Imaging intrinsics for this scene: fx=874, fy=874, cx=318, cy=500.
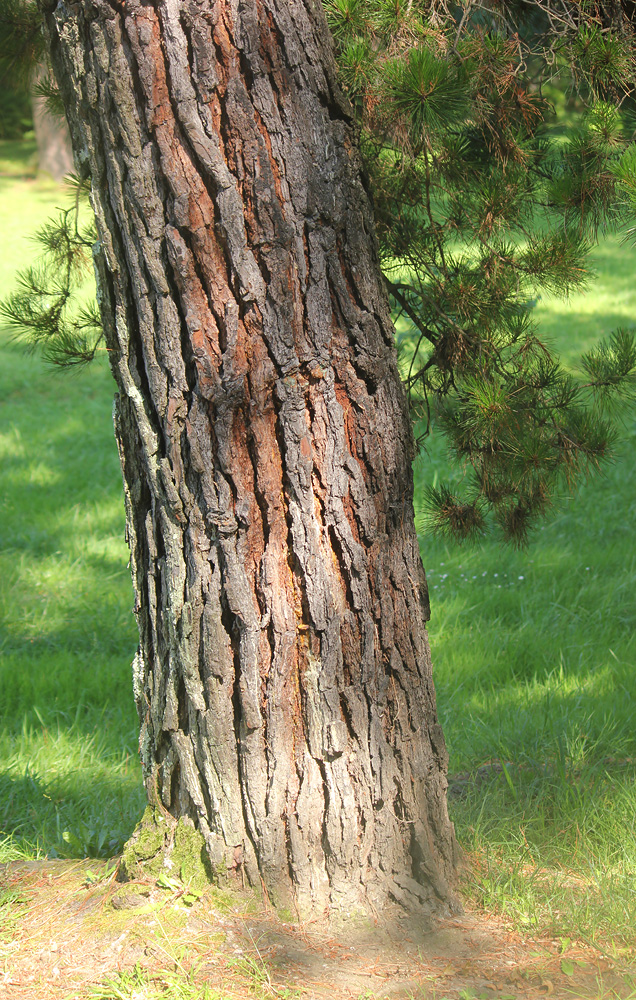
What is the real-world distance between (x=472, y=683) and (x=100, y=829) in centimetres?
182

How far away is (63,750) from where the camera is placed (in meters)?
3.72

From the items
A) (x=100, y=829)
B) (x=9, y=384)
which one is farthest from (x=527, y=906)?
(x=9, y=384)

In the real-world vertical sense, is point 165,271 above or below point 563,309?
below

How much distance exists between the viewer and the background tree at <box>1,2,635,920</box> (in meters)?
1.97

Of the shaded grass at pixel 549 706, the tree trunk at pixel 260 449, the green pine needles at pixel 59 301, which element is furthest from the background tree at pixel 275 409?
the green pine needles at pixel 59 301

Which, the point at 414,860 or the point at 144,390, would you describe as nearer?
the point at 144,390

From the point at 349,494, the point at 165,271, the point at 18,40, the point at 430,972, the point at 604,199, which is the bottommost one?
the point at 430,972

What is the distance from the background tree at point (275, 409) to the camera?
1975 millimetres

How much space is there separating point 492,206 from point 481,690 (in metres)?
2.17

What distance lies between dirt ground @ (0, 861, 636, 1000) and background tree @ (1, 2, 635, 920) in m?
0.10

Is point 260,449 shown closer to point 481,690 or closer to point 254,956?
point 254,956

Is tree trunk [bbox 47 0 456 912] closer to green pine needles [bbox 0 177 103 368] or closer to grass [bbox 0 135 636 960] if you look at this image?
grass [bbox 0 135 636 960]

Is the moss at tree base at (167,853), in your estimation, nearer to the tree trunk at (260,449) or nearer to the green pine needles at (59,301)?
the tree trunk at (260,449)

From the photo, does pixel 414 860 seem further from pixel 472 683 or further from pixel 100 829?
pixel 472 683
